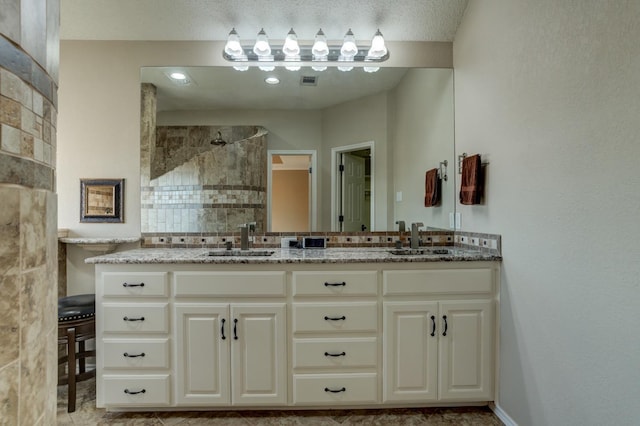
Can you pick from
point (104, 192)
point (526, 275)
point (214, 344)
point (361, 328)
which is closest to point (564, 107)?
point (526, 275)

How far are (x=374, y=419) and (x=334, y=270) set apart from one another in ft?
2.97

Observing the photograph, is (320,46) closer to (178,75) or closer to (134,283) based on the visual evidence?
(178,75)

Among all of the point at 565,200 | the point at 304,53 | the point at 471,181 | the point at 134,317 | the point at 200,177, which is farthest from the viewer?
the point at 200,177

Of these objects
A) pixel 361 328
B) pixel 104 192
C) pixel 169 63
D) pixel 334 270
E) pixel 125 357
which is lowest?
pixel 125 357

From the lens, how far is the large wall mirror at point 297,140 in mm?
2436

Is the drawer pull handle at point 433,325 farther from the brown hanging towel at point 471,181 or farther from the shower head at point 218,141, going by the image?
the shower head at point 218,141

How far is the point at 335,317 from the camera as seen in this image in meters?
1.86

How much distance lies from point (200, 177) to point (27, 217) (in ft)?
5.92

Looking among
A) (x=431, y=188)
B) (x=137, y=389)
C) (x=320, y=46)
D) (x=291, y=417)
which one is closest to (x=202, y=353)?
(x=137, y=389)

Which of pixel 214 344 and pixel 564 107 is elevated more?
pixel 564 107

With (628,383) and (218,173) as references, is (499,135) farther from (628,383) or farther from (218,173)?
(218,173)

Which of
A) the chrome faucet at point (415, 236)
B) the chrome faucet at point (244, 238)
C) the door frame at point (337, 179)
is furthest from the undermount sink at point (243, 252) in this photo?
the chrome faucet at point (415, 236)

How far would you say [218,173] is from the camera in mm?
2480

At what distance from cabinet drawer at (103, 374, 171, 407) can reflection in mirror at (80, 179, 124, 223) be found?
114 centimetres
